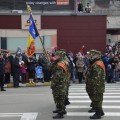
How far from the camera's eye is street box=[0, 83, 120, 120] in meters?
12.2

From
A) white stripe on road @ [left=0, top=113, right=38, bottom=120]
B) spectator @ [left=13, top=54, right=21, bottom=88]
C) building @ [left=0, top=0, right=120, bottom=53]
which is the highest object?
building @ [left=0, top=0, right=120, bottom=53]

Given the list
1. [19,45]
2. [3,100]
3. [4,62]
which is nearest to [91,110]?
[3,100]

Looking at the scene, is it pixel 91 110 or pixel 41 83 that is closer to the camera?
pixel 91 110

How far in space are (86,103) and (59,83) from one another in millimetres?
2761

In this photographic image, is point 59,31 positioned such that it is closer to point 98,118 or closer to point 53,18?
point 53,18

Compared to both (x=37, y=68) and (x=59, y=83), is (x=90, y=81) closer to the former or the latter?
(x=59, y=83)

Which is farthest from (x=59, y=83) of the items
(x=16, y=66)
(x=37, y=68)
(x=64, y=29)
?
(x=64, y=29)

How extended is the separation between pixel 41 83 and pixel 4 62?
2.67m

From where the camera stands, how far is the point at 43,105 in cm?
1407

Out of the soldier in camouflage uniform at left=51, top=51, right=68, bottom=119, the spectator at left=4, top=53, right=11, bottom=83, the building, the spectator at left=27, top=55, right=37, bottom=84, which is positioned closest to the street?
the soldier in camouflage uniform at left=51, top=51, right=68, bottom=119

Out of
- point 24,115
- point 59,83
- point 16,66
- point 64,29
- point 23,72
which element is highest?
point 64,29

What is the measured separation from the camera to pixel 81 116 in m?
12.0

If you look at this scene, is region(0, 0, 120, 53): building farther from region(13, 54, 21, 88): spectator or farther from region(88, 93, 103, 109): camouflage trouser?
region(88, 93, 103, 109): camouflage trouser

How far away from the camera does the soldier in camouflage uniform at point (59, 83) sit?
11820 mm
